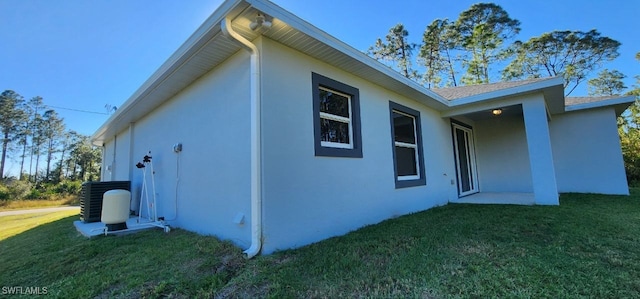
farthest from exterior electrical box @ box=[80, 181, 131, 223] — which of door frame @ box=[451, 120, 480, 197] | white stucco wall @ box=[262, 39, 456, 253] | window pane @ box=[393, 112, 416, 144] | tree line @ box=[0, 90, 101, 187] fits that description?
tree line @ box=[0, 90, 101, 187]

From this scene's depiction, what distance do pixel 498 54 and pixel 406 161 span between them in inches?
615

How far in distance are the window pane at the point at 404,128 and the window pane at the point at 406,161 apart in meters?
0.21

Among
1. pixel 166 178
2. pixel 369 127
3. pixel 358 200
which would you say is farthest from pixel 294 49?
pixel 166 178

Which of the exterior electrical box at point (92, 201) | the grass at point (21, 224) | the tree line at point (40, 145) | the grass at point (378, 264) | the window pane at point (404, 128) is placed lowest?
the grass at point (21, 224)

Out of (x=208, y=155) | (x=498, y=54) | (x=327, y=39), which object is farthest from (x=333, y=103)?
(x=498, y=54)

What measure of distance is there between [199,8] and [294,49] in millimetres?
1988

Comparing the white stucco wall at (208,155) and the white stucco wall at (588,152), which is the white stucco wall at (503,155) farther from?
the white stucco wall at (208,155)

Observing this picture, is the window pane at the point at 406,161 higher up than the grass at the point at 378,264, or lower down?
higher up

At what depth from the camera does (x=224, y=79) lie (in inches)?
156

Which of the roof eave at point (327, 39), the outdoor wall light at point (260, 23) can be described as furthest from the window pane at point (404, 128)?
the outdoor wall light at point (260, 23)

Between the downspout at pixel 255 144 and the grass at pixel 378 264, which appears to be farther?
the downspout at pixel 255 144

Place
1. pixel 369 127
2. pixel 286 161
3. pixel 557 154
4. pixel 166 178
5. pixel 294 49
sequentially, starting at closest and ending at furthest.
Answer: pixel 286 161 < pixel 294 49 < pixel 369 127 < pixel 166 178 < pixel 557 154

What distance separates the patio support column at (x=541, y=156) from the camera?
17.9ft

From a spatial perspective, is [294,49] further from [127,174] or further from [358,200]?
[127,174]
